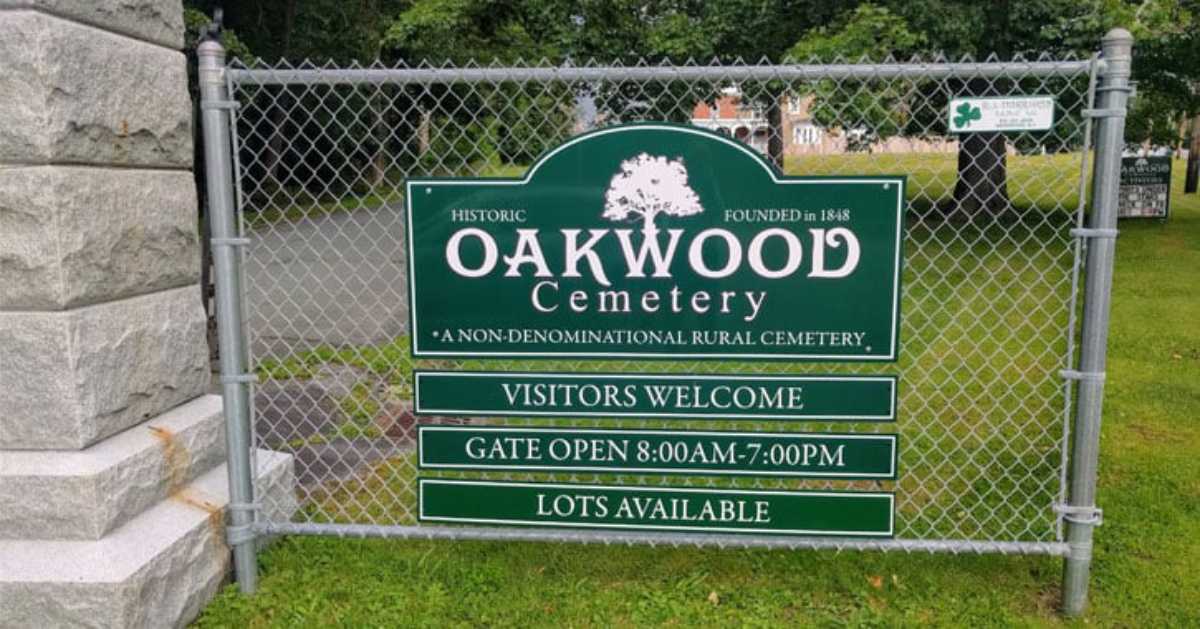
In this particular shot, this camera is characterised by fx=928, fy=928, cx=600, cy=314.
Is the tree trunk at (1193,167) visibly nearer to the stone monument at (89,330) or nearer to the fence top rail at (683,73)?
the fence top rail at (683,73)

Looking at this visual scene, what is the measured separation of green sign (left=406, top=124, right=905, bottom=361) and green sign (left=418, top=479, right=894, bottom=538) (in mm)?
462

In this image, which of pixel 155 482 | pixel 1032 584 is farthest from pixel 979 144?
pixel 155 482

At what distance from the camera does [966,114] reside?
276 centimetres

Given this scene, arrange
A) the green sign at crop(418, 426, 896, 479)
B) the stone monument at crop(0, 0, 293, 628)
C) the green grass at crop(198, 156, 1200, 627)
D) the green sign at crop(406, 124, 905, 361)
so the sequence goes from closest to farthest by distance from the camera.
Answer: the stone monument at crop(0, 0, 293, 628) → the green sign at crop(406, 124, 905, 361) → the green sign at crop(418, 426, 896, 479) → the green grass at crop(198, 156, 1200, 627)

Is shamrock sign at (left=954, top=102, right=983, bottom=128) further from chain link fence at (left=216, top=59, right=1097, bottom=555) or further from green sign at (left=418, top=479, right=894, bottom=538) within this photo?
green sign at (left=418, top=479, right=894, bottom=538)

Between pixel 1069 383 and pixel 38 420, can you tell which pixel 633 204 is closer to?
pixel 1069 383

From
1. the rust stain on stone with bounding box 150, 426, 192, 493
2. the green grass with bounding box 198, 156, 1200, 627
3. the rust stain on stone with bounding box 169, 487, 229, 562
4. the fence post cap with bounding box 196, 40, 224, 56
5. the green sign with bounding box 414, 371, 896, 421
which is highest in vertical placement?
the fence post cap with bounding box 196, 40, 224, 56

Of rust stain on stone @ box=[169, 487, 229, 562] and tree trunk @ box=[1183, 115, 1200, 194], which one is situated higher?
tree trunk @ box=[1183, 115, 1200, 194]

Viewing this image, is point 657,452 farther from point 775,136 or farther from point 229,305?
point 229,305

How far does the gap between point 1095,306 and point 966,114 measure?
0.70 metres

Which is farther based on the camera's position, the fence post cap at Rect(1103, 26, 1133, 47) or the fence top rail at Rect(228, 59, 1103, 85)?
the fence top rail at Rect(228, 59, 1103, 85)

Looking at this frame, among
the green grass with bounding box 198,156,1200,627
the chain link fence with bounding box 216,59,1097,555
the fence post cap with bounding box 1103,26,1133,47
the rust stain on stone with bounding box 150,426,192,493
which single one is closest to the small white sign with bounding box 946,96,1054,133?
the chain link fence with bounding box 216,59,1097,555

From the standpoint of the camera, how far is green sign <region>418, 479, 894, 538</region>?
3.00 metres

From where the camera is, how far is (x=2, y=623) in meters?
2.69
